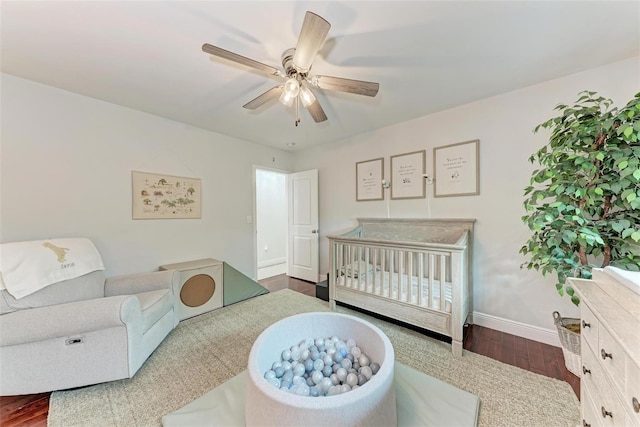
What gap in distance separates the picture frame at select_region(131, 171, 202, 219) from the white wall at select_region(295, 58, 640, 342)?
267cm

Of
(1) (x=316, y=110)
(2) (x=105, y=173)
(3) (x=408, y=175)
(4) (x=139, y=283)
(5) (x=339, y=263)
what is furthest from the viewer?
(3) (x=408, y=175)

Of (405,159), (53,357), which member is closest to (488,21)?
(405,159)

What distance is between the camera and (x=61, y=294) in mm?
1803

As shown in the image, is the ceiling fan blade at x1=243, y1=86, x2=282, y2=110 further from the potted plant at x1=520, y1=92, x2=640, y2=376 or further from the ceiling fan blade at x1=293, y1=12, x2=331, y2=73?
the potted plant at x1=520, y1=92, x2=640, y2=376

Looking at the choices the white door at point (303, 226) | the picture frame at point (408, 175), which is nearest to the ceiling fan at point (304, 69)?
the picture frame at point (408, 175)

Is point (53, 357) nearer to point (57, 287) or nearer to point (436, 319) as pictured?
point (57, 287)

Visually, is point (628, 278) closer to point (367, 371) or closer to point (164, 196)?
point (367, 371)

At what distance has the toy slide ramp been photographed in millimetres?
3058

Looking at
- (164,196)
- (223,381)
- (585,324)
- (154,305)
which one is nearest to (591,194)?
→ (585,324)

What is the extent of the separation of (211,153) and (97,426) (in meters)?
2.90

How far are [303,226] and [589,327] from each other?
3.57 metres

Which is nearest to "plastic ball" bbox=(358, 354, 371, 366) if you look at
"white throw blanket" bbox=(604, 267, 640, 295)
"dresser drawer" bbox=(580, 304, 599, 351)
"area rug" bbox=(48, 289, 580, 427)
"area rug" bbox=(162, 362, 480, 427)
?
"area rug" bbox=(162, 362, 480, 427)

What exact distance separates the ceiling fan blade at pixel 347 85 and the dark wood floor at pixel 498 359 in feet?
7.66

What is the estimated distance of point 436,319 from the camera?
2064mm
